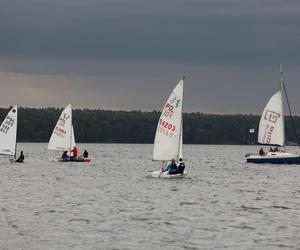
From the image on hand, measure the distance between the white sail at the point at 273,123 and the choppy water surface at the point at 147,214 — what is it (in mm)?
25281

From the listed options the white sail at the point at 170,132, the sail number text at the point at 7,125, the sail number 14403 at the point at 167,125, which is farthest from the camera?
the sail number text at the point at 7,125

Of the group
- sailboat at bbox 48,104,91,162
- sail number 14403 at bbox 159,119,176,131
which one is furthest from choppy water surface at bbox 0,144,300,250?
sailboat at bbox 48,104,91,162

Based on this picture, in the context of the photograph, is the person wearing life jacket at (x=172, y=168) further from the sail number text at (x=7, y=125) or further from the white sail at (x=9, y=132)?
the sail number text at (x=7, y=125)

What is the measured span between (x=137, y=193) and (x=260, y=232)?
21320 millimetres

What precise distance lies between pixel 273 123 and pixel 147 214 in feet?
184

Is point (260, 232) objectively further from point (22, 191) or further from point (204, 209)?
point (22, 191)

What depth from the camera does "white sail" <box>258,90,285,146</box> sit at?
97.4m

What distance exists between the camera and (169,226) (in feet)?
126

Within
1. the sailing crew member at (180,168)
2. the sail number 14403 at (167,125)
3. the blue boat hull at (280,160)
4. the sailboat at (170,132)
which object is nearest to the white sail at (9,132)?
the sailboat at (170,132)

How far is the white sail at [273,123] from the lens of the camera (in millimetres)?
97438

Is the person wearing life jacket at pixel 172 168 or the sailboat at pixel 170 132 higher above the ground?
the sailboat at pixel 170 132

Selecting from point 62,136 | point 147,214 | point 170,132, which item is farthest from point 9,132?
point 147,214

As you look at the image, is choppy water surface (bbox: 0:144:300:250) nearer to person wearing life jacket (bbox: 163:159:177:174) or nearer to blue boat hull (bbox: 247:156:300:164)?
person wearing life jacket (bbox: 163:159:177:174)

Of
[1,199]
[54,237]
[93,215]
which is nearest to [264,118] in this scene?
[1,199]
